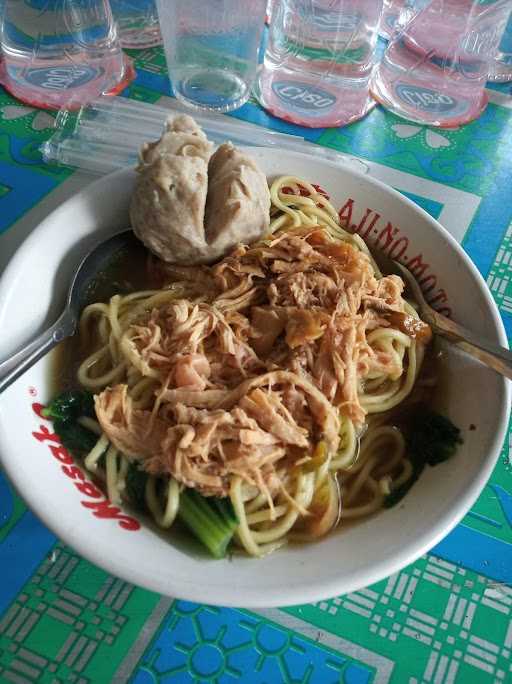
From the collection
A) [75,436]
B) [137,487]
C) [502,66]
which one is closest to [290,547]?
[137,487]

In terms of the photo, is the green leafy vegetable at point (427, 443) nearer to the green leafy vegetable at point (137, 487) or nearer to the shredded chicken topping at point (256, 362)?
the shredded chicken topping at point (256, 362)

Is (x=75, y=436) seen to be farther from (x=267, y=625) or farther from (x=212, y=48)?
(x=212, y=48)

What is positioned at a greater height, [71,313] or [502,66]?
[502,66]

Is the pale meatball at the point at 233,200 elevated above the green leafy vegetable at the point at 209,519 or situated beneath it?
elevated above

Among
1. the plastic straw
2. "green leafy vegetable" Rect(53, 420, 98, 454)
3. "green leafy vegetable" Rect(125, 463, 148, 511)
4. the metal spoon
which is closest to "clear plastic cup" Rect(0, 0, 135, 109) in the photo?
the plastic straw

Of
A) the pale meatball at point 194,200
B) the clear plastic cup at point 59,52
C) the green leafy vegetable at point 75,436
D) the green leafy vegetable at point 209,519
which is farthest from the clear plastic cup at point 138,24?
the green leafy vegetable at point 209,519

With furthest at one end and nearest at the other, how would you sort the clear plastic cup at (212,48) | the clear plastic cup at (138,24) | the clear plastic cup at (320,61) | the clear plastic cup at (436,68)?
the clear plastic cup at (138,24) < the clear plastic cup at (436,68) < the clear plastic cup at (320,61) < the clear plastic cup at (212,48)

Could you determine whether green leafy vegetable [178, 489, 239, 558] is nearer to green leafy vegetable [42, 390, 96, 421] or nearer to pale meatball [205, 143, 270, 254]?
green leafy vegetable [42, 390, 96, 421]
